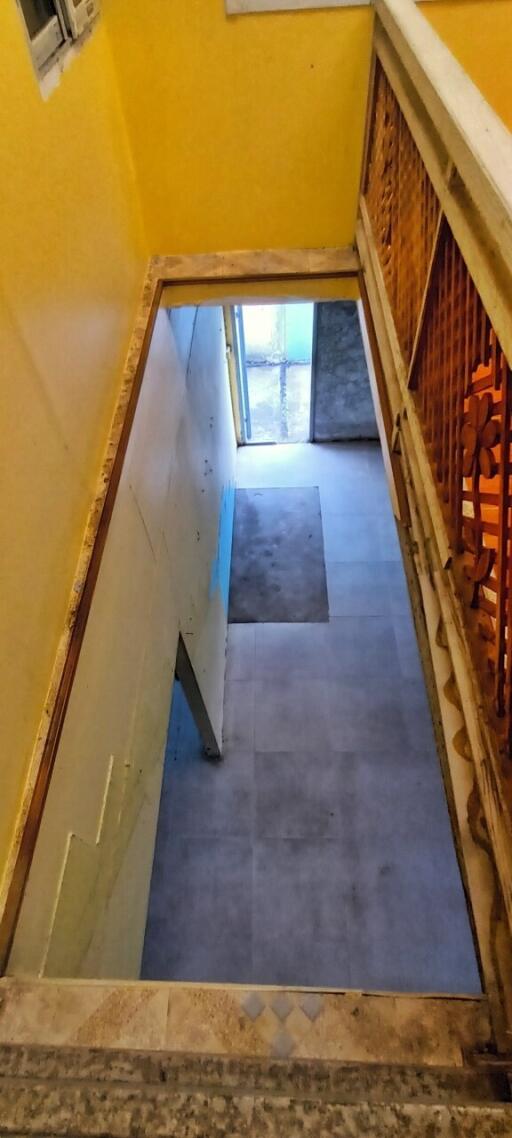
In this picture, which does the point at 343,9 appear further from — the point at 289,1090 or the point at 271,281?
the point at 289,1090

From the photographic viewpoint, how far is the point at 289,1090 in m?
0.90

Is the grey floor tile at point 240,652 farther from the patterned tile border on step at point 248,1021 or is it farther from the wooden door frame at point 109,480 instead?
the patterned tile border on step at point 248,1021

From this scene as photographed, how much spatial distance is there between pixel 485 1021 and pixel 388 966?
6.81ft


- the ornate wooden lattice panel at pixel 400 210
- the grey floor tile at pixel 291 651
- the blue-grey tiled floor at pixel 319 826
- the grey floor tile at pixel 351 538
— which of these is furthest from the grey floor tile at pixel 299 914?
the ornate wooden lattice panel at pixel 400 210

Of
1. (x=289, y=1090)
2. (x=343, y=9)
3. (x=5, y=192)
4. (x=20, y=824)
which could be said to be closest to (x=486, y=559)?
(x=289, y=1090)

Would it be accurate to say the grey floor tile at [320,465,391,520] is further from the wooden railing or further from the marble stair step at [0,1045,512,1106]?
the marble stair step at [0,1045,512,1106]

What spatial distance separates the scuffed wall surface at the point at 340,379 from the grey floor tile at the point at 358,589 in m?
1.44

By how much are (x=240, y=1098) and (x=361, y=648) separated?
321 cm

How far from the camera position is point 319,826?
325 cm

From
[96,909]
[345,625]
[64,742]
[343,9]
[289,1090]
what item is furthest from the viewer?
[345,625]

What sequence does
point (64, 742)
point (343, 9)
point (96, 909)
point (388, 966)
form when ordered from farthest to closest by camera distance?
point (388, 966) → point (343, 9) → point (96, 909) → point (64, 742)

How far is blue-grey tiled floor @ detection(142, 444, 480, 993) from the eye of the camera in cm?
286

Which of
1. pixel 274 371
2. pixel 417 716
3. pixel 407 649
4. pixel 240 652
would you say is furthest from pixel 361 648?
pixel 274 371

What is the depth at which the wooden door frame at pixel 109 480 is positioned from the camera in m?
1.23
